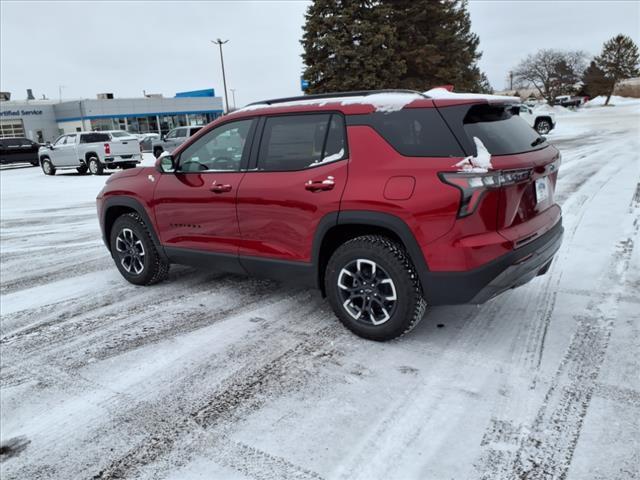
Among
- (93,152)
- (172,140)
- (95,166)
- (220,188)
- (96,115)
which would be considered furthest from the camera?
(96,115)

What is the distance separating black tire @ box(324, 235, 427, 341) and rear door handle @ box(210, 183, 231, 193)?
45.9 inches

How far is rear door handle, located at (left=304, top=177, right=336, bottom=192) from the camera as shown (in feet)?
12.1

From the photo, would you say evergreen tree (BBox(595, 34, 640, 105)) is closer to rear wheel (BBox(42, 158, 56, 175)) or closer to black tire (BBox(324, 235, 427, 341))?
rear wheel (BBox(42, 158, 56, 175))

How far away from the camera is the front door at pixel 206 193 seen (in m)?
4.37

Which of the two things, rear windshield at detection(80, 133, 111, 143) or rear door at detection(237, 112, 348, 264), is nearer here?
rear door at detection(237, 112, 348, 264)

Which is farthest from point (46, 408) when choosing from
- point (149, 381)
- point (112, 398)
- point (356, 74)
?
point (356, 74)

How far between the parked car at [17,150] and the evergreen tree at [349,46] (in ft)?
51.8

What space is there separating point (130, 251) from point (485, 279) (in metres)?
3.74

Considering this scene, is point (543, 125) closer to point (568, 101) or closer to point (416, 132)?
point (416, 132)

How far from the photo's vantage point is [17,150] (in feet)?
88.5

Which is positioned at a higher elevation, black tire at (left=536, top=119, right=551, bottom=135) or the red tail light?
black tire at (left=536, top=119, right=551, bottom=135)

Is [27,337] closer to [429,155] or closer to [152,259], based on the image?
[152,259]

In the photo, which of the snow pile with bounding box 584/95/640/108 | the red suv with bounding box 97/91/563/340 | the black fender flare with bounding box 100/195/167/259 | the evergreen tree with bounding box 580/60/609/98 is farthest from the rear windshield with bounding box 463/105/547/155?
the evergreen tree with bounding box 580/60/609/98

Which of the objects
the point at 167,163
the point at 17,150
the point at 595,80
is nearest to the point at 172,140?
the point at 17,150
